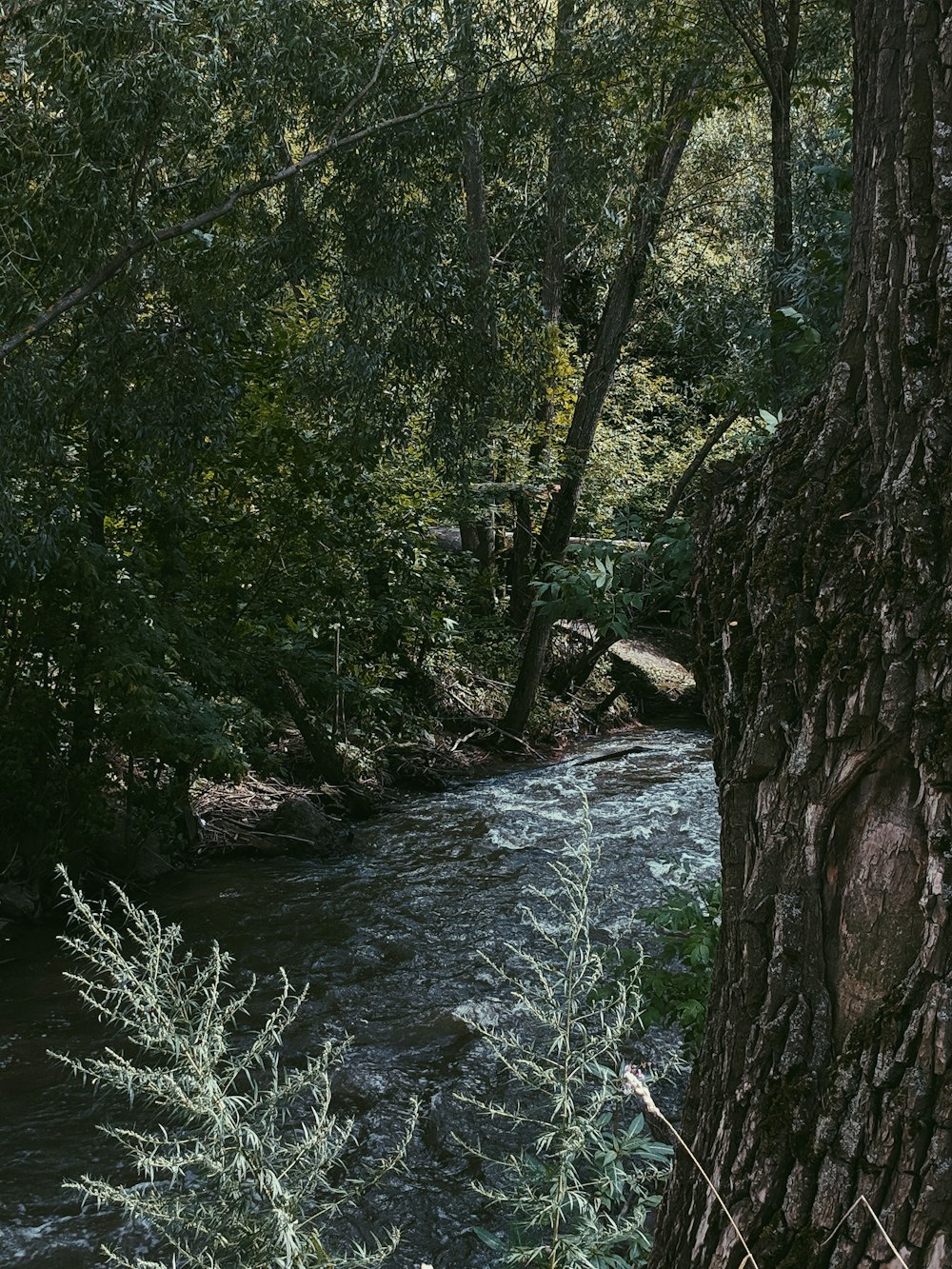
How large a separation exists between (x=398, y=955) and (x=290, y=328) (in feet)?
15.4

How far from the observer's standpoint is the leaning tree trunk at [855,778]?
4.93 ft

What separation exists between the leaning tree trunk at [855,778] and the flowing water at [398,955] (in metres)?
0.76

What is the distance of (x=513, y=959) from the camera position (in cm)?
615

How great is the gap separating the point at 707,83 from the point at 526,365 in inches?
112

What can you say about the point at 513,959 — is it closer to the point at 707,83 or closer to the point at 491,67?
the point at 491,67

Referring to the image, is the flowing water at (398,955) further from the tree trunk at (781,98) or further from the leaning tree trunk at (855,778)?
the tree trunk at (781,98)

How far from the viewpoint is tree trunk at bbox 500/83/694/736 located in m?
10.7

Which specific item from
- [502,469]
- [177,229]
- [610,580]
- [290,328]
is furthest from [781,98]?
[610,580]

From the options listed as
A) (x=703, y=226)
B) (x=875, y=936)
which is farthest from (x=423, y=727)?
(x=875, y=936)

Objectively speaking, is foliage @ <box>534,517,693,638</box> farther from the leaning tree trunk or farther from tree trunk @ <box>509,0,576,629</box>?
tree trunk @ <box>509,0,576,629</box>

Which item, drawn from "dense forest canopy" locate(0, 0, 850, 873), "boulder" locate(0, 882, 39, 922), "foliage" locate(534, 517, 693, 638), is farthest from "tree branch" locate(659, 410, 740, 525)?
"foliage" locate(534, 517, 693, 638)

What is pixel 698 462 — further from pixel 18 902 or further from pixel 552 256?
pixel 18 902

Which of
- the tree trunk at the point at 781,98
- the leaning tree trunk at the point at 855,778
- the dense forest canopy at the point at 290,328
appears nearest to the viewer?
the leaning tree trunk at the point at 855,778

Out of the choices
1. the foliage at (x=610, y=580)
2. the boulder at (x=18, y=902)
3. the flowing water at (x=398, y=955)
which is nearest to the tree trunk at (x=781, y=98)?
the flowing water at (x=398, y=955)
